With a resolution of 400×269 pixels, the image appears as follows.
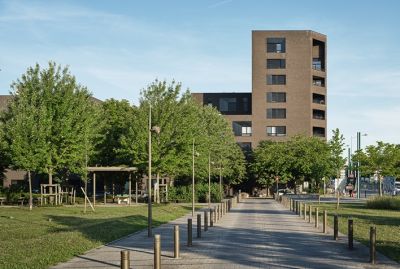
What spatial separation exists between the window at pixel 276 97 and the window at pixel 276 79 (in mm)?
1490

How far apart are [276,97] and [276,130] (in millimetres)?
4903

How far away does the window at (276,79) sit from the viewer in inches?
3435

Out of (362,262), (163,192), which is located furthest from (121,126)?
(362,262)

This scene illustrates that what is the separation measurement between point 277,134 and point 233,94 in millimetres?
10637

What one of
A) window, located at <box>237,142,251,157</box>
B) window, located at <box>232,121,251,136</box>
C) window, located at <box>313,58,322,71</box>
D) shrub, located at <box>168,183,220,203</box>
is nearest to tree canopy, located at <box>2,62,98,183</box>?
shrub, located at <box>168,183,220,203</box>

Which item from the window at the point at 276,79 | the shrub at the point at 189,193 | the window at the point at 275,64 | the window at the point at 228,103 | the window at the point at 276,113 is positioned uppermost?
the window at the point at 275,64

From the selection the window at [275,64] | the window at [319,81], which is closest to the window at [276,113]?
the window at [275,64]

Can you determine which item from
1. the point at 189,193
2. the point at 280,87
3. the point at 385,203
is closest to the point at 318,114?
the point at 280,87

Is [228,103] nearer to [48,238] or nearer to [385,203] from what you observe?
[385,203]

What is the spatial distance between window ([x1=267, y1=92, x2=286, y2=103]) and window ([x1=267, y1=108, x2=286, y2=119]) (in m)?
1.20

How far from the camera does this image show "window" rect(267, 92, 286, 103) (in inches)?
3433

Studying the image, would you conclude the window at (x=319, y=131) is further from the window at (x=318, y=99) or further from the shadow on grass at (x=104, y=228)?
the shadow on grass at (x=104, y=228)

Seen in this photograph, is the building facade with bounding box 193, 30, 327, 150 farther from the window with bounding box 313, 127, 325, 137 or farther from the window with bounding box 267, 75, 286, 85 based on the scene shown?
the window with bounding box 313, 127, 325, 137

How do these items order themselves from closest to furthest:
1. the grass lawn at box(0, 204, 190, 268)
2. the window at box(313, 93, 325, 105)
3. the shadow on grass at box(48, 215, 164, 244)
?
1. the grass lawn at box(0, 204, 190, 268)
2. the shadow on grass at box(48, 215, 164, 244)
3. the window at box(313, 93, 325, 105)
